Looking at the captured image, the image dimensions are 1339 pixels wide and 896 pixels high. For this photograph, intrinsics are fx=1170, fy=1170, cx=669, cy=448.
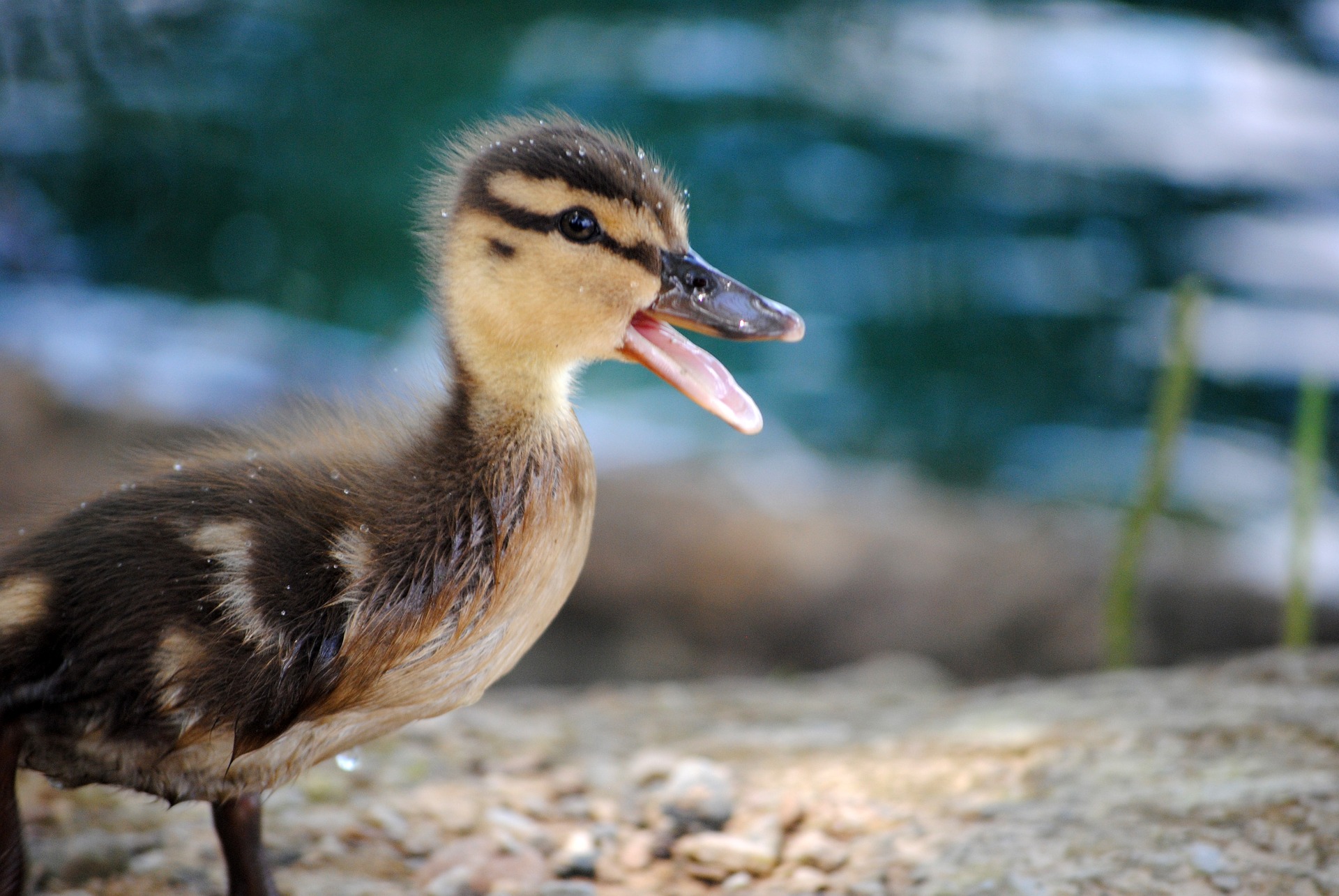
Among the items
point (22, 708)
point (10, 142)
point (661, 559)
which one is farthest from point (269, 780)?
point (10, 142)

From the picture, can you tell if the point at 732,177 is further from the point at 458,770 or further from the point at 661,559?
the point at 458,770

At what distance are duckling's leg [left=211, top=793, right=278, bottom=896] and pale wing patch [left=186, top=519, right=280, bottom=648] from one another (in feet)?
1.44

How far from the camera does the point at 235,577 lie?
1.68 metres

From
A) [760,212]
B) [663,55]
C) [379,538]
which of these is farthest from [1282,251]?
[379,538]

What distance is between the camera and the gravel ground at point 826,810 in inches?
80.4

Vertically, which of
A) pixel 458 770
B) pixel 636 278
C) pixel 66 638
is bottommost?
pixel 458 770

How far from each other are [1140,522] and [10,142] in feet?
14.6

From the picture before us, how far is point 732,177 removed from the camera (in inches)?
230

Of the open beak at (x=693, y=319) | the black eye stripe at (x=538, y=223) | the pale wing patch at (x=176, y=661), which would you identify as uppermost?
the black eye stripe at (x=538, y=223)

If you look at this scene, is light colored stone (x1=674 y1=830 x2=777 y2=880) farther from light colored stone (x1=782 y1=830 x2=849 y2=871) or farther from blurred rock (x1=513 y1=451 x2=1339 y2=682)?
blurred rock (x1=513 y1=451 x2=1339 y2=682)

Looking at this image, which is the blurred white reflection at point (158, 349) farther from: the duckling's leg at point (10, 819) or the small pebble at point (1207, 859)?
the small pebble at point (1207, 859)

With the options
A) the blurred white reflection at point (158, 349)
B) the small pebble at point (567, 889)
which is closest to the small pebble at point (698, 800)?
the small pebble at point (567, 889)

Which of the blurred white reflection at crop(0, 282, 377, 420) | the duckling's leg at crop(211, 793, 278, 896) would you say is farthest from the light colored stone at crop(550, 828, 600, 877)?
the blurred white reflection at crop(0, 282, 377, 420)

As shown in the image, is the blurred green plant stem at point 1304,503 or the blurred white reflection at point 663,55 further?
the blurred white reflection at point 663,55
